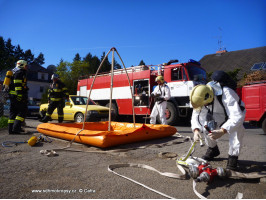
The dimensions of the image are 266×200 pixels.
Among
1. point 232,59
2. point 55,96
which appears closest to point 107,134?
point 55,96

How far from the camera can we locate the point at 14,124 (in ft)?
19.3

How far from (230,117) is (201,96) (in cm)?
45

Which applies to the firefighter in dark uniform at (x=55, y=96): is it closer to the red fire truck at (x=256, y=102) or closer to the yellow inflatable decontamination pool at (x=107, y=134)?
the yellow inflatable decontamination pool at (x=107, y=134)

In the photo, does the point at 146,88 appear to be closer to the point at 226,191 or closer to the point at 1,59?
the point at 226,191

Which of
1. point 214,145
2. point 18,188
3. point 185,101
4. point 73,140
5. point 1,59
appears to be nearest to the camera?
point 18,188

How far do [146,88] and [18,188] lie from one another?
28.0 ft

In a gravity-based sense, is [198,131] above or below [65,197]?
above

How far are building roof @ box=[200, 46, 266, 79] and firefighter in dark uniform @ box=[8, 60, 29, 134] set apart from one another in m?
22.4

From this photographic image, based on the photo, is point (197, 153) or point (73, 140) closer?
point (197, 153)

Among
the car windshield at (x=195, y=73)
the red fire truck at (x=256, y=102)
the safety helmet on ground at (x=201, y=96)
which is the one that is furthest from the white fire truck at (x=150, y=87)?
the safety helmet on ground at (x=201, y=96)

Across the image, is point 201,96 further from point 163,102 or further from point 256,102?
point 256,102

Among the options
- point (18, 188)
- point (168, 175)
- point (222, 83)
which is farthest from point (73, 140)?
point (222, 83)

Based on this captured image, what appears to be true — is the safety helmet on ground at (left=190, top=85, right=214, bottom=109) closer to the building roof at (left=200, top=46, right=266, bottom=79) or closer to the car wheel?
the car wheel

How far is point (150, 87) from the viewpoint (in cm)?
999
